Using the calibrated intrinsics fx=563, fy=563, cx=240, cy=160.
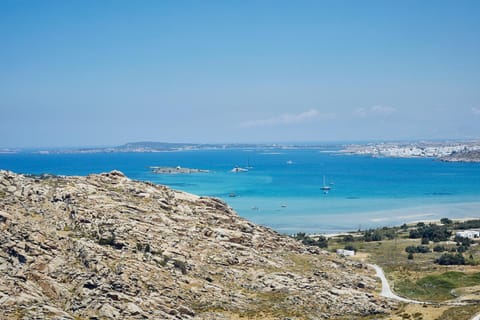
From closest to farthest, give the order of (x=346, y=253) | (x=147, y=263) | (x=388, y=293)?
1. (x=147, y=263)
2. (x=388, y=293)
3. (x=346, y=253)

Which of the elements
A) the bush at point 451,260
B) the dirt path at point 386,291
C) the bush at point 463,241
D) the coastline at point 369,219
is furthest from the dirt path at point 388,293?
the coastline at point 369,219

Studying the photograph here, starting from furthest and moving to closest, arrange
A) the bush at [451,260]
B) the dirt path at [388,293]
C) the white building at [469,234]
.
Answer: the white building at [469,234]
the bush at [451,260]
the dirt path at [388,293]

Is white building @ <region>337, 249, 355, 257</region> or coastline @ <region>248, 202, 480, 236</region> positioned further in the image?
coastline @ <region>248, 202, 480, 236</region>

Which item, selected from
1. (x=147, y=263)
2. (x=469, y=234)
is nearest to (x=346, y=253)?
(x=469, y=234)

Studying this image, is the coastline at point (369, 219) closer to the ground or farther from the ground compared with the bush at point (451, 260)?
closer to the ground

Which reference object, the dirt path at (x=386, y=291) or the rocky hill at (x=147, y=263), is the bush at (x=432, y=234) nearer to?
the dirt path at (x=386, y=291)

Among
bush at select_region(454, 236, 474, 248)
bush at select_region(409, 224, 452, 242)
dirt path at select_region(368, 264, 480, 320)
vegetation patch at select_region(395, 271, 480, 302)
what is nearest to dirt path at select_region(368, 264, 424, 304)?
dirt path at select_region(368, 264, 480, 320)

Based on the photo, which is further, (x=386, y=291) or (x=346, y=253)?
(x=346, y=253)

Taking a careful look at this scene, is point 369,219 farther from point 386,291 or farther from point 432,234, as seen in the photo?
point 386,291

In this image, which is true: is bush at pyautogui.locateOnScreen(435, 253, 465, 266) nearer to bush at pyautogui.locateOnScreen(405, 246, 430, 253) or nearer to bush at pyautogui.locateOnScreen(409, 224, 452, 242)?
bush at pyautogui.locateOnScreen(405, 246, 430, 253)
